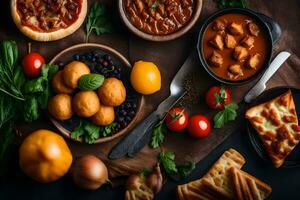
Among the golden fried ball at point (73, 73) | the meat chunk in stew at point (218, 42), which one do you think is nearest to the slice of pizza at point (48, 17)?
the golden fried ball at point (73, 73)

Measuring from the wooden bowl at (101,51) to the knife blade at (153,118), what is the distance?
74 mm

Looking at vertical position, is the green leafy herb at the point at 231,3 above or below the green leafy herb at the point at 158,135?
above

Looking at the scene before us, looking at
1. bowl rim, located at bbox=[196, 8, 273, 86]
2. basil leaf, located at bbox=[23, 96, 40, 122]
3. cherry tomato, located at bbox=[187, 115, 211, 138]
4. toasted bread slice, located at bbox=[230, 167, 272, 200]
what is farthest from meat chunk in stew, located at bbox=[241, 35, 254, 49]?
basil leaf, located at bbox=[23, 96, 40, 122]

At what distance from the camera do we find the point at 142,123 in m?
3.87

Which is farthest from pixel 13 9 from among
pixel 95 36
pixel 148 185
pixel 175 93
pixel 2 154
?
pixel 148 185

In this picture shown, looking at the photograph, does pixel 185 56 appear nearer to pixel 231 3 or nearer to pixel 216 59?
pixel 216 59

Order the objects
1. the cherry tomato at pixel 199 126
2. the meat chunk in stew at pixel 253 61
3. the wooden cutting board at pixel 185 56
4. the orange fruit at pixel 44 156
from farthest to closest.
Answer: the wooden cutting board at pixel 185 56 → the cherry tomato at pixel 199 126 → the meat chunk in stew at pixel 253 61 → the orange fruit at pixel 44 156

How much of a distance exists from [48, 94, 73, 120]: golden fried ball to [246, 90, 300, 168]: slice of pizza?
1322mm

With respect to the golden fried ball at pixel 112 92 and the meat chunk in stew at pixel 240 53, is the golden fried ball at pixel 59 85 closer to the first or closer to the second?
the golden fried ball at pixel 112 92

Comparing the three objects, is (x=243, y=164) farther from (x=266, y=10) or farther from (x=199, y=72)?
(x=266, y=10)

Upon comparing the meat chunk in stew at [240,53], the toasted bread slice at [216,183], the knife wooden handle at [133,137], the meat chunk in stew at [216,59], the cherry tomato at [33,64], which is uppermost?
the meat chunk in stew at [240,53]

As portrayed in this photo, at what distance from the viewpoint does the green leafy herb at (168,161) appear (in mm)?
3850

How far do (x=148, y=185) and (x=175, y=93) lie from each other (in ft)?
2.35

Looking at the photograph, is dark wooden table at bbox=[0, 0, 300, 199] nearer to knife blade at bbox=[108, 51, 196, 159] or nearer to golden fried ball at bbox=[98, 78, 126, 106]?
knife blade at bbox=[108, 51, 196, 159]
